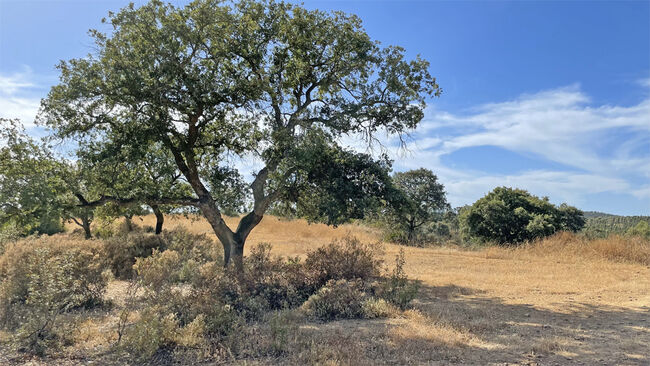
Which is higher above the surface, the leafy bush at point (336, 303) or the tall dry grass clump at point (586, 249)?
the tall dry grass clump at point (586, 249)

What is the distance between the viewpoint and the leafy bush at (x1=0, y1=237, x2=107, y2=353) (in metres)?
5.48

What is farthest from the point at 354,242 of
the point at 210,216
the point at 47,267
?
the point at 47,267

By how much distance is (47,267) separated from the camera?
5.90m

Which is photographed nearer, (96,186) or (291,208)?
(96,186)

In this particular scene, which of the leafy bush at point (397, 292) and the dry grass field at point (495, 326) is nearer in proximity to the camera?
the dry grass field at point (495, 326)

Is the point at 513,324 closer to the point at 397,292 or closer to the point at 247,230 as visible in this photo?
the point at 397,292

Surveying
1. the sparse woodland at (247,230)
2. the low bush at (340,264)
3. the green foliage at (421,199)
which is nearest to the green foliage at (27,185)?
the sparse woodland at (247,230)

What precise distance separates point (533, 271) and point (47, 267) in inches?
604

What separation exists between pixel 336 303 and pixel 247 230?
14.5ft

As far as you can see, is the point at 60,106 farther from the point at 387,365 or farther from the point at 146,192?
the point at 387,365

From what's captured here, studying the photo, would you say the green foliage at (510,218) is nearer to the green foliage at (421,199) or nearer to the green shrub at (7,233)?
the green foliage at (421,199)

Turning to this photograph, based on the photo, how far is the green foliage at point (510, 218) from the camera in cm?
2623

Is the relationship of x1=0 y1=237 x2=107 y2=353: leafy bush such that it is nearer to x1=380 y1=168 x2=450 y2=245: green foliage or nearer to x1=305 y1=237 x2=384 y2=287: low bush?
x1=305 y1=237 x2=384 y2=287: low bush

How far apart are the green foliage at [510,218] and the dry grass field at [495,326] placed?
11262 mm
